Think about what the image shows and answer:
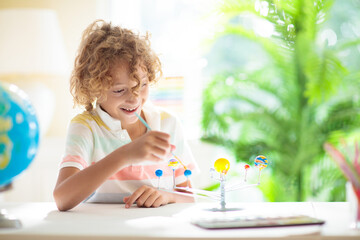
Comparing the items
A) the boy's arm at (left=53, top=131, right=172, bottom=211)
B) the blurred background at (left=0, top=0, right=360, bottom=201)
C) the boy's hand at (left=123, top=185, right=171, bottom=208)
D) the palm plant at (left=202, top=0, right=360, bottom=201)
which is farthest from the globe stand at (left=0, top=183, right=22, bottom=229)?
the palm plant at (left=202, top=0, right=360, bottom=201)

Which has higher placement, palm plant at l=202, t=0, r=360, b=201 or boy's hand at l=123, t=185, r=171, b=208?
palm plant at l=202, t=0, r=360, b=201

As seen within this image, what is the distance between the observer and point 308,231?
3.07 feet

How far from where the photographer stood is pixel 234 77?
2791 millimetres

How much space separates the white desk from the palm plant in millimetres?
1362

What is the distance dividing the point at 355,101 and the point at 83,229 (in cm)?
212

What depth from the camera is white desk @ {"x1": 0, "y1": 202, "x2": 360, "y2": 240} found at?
3.00 ft

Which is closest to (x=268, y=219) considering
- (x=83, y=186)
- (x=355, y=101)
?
(x=83, y=186)

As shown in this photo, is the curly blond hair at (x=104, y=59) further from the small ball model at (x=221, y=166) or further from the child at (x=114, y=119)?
the small ball model at (x=221, y=166)

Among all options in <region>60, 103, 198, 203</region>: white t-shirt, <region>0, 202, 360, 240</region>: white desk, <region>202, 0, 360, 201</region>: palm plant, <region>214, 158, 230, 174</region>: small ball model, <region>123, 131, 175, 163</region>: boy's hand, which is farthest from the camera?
<region>202, 0, 360, 201</region>: palm plant

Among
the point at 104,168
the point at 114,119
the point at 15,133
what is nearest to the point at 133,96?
the point at 114,119

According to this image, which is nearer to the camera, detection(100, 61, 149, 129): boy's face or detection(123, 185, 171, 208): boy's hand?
detection(123, 185, 171, 208): boy's hand

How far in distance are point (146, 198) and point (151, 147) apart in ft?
0.86

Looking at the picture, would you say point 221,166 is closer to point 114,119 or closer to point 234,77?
point 114,119

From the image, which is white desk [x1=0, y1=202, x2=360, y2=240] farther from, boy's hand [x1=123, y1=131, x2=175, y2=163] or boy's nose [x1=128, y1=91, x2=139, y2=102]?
boy's nose [x1=128, y1=91, x2=139, y2=102]
